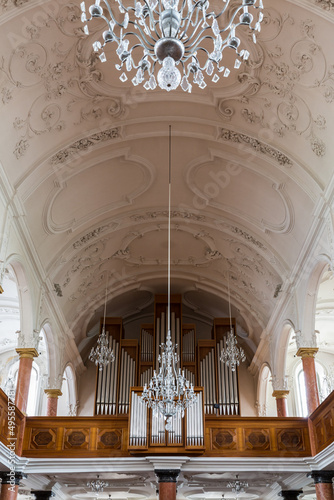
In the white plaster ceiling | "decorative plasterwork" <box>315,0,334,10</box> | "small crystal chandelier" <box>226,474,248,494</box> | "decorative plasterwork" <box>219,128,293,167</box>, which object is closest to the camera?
"decorative plasterwork" <box>315,0,334,10</box>

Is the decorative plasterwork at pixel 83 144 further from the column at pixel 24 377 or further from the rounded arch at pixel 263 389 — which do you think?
the rounded arch at pixel 263 389

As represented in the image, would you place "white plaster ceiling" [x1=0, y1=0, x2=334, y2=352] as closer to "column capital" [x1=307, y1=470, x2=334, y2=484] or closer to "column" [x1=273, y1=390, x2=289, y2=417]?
"column" [x1=273, y1=390, x2=289, y2=417]

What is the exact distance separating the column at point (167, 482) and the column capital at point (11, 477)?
3292 millimetres

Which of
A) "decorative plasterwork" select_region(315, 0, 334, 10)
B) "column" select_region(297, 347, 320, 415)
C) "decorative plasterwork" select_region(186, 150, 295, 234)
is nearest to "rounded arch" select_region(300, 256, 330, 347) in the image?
"column" select_region(297, 347, 320, 415)

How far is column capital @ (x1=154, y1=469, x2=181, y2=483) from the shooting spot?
12.4 meters

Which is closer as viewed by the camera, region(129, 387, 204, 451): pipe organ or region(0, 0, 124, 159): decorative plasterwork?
region(0, 0, 124, 159): decorative plasterwork

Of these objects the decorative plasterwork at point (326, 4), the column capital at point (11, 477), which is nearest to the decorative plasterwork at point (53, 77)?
the decorative plasterwork at point (326, 4)

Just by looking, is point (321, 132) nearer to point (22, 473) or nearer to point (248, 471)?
point (248, 471)

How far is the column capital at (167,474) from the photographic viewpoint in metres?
12.4

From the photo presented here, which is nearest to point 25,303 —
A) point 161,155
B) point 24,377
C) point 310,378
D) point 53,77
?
point 24,377

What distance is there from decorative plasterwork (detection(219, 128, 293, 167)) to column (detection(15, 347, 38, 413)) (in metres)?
7.59

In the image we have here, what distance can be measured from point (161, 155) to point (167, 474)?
8020 millimetres

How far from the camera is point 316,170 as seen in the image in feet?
38.6

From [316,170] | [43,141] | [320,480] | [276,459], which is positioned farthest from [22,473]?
[316,170]
